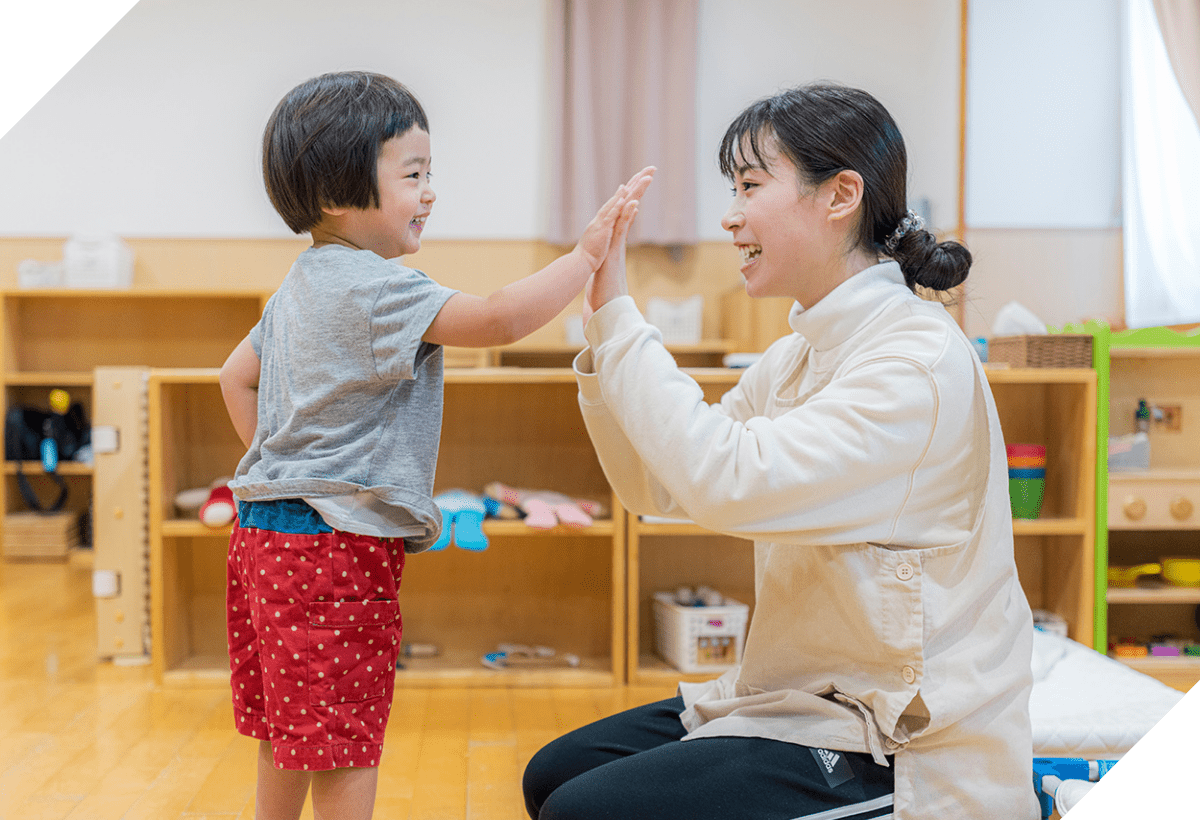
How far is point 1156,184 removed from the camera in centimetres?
441

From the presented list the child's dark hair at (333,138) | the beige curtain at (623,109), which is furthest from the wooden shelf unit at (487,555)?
the beige curtain at (623,109)

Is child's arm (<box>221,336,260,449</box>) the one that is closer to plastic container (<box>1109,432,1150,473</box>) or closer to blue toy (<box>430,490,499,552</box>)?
blue toy (<box>430,490,499,552</box>)

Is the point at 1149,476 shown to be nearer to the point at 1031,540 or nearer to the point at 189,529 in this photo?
the point at 1031,540

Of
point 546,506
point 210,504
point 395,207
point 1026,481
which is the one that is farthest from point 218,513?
point 1026,481

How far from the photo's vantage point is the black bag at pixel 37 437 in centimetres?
477

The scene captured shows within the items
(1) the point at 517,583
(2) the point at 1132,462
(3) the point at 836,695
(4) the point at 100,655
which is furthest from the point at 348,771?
(2) the point at 1132,462

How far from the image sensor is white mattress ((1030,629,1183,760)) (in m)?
1.54

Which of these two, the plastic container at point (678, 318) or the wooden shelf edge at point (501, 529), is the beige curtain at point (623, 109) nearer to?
the plastic container at point (678, 318)

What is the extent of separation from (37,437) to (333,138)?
15.1ft

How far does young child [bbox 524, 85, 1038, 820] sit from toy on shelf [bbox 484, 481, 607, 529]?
4.52ft

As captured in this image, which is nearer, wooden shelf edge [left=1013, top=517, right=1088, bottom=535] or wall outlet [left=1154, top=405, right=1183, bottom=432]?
wooden shelf edge [left=1013, top=517, right=1088, bottom=535]

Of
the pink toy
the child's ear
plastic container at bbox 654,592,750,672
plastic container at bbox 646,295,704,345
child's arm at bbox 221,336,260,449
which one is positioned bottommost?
plastic container at bbox 654,592,750,672

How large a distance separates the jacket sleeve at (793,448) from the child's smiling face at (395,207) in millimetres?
292

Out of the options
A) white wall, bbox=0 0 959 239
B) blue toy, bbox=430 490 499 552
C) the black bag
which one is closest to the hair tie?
blue toy, bbox=430 490 499 552
